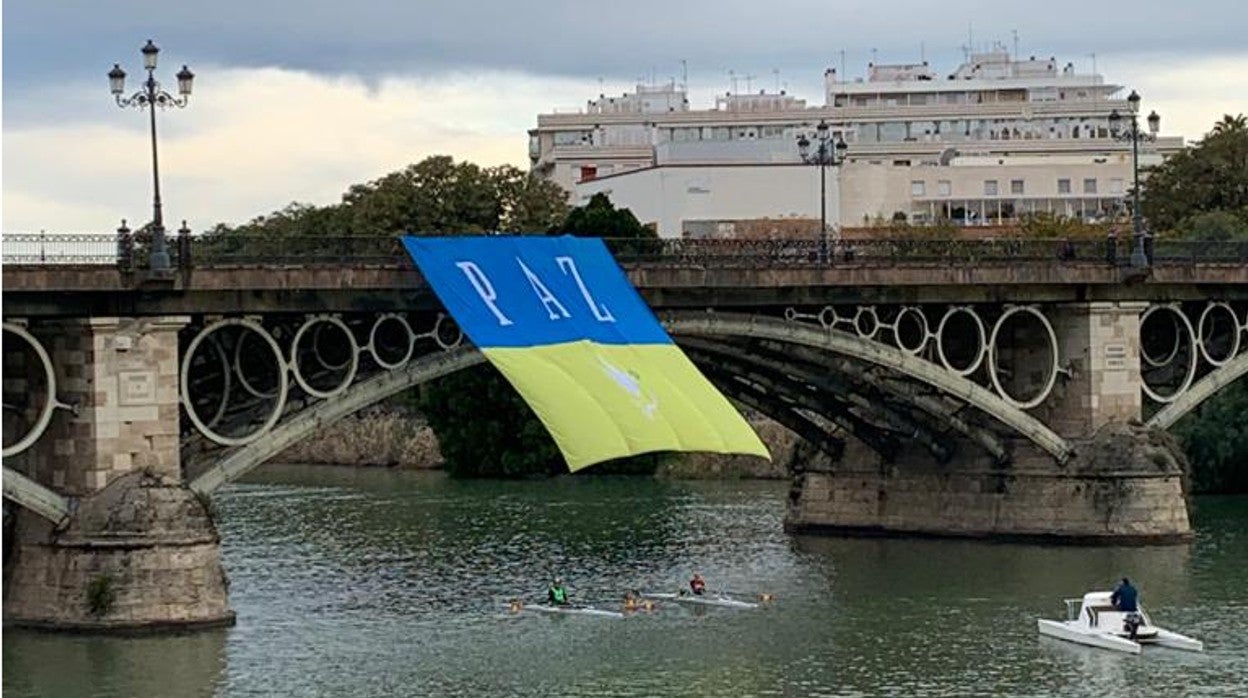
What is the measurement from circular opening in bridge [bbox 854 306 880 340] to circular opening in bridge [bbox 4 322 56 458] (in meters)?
22.4

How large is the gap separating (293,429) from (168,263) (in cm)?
423

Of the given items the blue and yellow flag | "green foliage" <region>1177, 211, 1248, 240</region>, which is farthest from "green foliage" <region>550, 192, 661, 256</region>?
the blue and yellow flag

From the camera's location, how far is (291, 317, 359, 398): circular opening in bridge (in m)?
62.7

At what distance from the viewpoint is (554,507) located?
98.8 meters

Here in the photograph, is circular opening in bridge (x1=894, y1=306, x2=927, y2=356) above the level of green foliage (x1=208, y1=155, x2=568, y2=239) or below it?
below

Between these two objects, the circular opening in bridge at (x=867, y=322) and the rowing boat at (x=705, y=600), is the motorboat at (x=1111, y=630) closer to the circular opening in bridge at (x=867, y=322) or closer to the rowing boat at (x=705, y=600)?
the rowing boat at (x=705, y=600)

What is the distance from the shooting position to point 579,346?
64625 millimetres

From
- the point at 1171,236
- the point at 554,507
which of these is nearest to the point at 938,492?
the point at 554,507

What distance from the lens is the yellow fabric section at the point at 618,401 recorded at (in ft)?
201

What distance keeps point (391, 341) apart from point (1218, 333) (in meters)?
29.0

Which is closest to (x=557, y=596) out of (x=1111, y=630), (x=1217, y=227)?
(x=1111, y=630)

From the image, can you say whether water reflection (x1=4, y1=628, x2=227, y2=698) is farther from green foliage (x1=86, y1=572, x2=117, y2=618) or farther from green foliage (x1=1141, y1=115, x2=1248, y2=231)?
green foliage (x1=1141, y1=115, x2=1248, y2=231)

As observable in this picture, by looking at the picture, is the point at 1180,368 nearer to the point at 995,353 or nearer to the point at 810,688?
the point at 995,353

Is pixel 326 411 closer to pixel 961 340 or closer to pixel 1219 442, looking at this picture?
pixel 961 340
